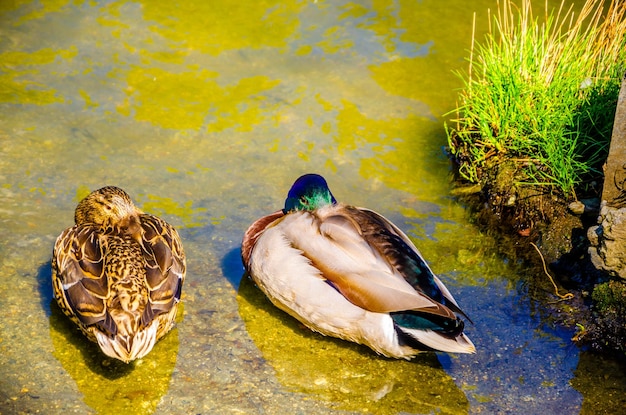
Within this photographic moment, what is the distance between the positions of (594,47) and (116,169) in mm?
3614

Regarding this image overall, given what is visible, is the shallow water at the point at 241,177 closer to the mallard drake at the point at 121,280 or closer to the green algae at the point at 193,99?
the green algae at the point at 193,99

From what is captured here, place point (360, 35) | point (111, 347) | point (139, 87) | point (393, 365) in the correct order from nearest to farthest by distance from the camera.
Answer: point (111, 347) → point (393, 365) → point (139, 87) → point (360, 35)

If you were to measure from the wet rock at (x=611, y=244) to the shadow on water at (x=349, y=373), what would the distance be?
106 centimetres

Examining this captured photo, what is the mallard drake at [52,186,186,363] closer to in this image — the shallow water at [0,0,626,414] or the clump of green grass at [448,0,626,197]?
the shallow water at [0,0,626,414]

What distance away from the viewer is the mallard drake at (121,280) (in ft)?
11.4

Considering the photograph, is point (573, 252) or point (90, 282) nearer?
point (90, 282)

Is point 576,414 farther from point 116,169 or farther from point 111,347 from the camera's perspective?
point 116,169

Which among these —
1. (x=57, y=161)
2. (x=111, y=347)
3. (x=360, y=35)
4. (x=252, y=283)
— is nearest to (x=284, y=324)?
(x=252, y=283)

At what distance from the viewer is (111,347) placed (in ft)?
11.3

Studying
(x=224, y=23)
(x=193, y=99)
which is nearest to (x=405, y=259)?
(x=193, y=99)

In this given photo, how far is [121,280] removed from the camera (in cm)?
359

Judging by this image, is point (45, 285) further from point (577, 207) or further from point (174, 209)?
point (577, 207)

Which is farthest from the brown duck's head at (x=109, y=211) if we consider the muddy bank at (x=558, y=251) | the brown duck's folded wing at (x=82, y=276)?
the muddy bank at (x=558, y=251)

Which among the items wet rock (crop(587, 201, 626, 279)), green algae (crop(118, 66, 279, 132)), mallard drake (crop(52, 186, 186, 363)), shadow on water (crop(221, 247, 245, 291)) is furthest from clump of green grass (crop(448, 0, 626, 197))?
mallard drake (crop(52, 186, 186, 363))
